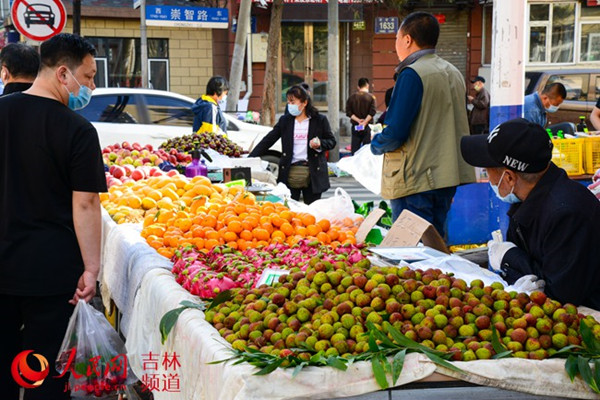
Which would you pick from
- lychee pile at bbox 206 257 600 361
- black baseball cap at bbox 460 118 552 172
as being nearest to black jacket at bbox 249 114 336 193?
black baseball cap at bbox 460 118 552 172

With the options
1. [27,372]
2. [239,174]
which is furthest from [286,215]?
[239,174]

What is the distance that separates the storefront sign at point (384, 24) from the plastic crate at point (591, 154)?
17061 millimetres

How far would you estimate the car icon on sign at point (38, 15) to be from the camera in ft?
35.4

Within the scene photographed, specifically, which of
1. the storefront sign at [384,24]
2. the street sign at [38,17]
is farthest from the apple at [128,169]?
the storefront sign at [384,24]

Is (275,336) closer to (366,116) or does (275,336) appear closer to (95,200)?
(95,200)

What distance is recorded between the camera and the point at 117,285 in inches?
207

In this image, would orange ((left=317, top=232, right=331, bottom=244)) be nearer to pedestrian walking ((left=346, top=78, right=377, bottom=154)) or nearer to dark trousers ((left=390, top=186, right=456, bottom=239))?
dark trousers ((left=390, top=186, right=456, bottom=239))

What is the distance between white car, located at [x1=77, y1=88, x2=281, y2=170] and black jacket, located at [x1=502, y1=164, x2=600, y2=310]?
9.60m

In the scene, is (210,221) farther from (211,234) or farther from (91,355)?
(91,355)

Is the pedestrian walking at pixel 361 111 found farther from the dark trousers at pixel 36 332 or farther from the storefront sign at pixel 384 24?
the dark trousers at pixel 36 332

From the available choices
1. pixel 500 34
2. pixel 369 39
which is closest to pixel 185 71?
pixel 369 39

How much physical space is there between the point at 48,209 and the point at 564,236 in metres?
2.27

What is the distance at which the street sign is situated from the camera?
35.0 feet

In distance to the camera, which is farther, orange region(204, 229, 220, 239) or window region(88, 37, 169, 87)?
window region(88, 37, 169, 87)
